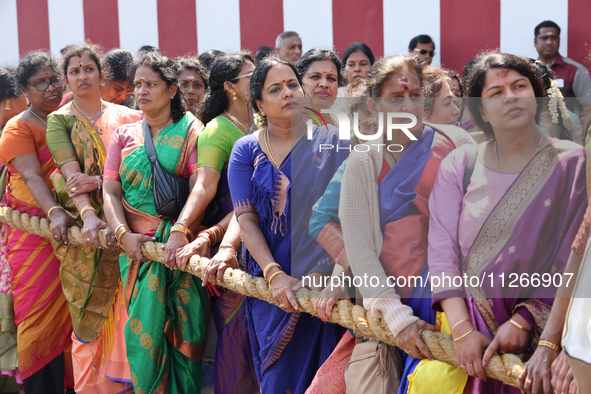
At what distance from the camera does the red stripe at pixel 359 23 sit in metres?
4.75

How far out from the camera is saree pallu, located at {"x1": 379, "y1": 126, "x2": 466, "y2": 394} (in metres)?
1.74

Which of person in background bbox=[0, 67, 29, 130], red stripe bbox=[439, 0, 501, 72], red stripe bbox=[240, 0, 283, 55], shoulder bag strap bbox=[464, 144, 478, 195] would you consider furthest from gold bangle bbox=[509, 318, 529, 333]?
red stripe bbox=[240, 0, 283, 55]

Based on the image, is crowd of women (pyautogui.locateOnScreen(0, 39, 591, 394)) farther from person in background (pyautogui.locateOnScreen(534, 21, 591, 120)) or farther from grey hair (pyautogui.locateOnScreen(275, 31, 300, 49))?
person in background (pyautogui.locateOnScreen(534, 21, 591, 120))

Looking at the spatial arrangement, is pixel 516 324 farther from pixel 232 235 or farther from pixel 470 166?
pixel 232 235

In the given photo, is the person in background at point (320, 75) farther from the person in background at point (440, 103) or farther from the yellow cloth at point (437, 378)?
the yellow cloth at point (437, 378)

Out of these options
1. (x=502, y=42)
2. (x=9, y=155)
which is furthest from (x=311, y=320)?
(x=502, y=42)

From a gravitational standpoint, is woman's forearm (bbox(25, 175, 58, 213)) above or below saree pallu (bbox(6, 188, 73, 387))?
above

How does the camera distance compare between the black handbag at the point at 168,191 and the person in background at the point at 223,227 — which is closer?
the person in background at the point at 223,227

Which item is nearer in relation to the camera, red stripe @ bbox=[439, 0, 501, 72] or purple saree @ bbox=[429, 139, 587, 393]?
purple saree @ bbox=[429, 139, 587, 393]

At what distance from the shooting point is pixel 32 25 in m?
6.10

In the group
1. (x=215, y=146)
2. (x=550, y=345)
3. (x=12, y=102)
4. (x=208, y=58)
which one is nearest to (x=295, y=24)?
(x=208, y=58)

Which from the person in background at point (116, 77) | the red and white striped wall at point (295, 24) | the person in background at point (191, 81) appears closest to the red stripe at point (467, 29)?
the red and white striped wall at point (295, 24)

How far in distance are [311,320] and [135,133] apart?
4.38 ft

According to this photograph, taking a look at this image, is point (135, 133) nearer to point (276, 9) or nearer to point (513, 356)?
point (513, 356)
